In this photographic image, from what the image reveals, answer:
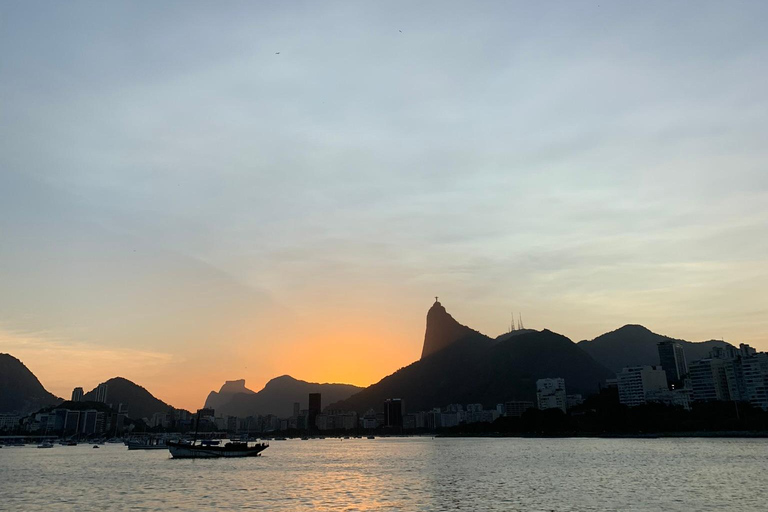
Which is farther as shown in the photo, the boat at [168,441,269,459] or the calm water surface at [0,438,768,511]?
the boat at [168,441,269,459]

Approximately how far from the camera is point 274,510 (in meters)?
44.7

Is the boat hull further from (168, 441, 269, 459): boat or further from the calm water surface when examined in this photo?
the calm water surface

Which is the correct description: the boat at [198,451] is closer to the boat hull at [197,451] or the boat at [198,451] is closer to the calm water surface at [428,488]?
the boat hull at [197,451]

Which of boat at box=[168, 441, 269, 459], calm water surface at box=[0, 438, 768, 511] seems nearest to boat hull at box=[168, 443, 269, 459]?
boat at box=[168, 441, 269, 459]

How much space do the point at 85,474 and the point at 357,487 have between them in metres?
49.3

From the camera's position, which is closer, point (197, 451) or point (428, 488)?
point (428, 488)

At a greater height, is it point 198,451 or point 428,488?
point 198,451

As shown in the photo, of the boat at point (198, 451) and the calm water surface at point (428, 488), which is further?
the boat at point (198, 451)

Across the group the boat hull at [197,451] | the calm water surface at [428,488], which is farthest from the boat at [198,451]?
the calm water surface at [428,488]

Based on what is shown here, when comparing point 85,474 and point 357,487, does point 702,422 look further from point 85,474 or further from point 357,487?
point 85,474

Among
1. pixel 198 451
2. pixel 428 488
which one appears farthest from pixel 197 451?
pixel 428 488

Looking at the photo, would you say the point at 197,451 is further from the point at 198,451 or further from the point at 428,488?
the point at 428,488

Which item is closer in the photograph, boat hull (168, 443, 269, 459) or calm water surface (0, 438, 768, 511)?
calm water surface (0, 438, 768, 511)

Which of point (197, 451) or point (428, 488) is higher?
point (197, 451)
